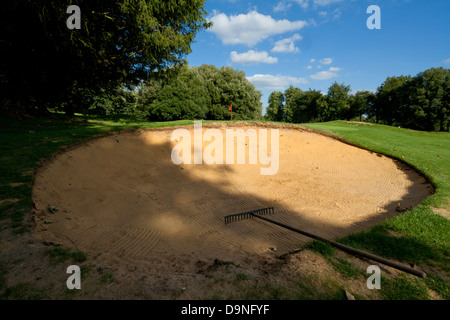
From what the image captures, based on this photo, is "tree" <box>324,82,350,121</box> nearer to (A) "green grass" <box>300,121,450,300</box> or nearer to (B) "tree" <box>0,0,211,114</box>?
(B) "tree" <box>0,0,211,114</box>

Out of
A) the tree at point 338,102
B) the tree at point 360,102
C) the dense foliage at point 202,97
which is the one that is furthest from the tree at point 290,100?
the dense foliage at point 202,97

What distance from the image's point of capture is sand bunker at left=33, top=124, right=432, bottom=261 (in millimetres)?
4906

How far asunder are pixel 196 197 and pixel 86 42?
10964mm

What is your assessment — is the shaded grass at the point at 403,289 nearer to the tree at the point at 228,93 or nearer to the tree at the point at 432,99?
the tree at the point at 228,93

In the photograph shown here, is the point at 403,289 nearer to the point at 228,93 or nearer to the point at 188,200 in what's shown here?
the point at 188,200

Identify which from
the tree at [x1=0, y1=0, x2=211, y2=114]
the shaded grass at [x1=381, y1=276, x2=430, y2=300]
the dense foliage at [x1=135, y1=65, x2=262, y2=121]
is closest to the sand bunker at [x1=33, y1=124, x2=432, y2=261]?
the shaded grass at [x1=381, y1=276, x2=430, y2=300]

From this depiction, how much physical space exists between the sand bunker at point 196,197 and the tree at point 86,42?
592cm

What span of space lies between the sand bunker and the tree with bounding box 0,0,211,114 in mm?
5924

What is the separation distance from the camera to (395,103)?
142 feet

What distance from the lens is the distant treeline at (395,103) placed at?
119 feet
